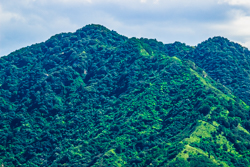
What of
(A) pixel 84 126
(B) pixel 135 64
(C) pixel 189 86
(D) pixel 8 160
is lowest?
(D) pixel 8 160

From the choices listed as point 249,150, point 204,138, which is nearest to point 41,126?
point 204,138

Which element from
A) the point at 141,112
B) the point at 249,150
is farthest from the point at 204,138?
the point at 141,112

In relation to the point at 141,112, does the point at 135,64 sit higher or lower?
higher

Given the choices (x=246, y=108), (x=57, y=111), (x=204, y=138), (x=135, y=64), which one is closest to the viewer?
(x=204, y=138)

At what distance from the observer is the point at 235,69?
642 ft

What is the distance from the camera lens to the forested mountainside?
122625mm

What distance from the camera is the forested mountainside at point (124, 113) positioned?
122625 millimetres

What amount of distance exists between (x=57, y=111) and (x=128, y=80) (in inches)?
1277

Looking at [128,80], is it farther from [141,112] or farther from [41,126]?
[41,126]

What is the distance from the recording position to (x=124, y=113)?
490ft

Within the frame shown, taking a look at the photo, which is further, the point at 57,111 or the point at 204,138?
the point at 57,111

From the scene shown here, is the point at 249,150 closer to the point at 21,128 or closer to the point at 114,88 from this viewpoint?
the point at 114,88

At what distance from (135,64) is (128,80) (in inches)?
508

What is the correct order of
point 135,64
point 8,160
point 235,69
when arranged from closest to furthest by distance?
1. point 8,160
2. point 135,64
3. point 235,69
